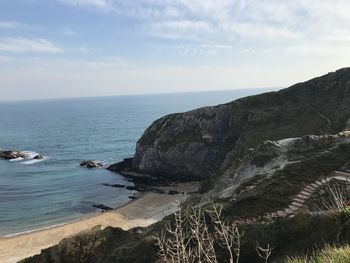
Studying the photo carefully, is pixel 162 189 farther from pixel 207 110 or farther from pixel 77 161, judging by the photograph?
pixel 77 161

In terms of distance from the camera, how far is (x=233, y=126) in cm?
7444

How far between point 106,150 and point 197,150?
43.0 m

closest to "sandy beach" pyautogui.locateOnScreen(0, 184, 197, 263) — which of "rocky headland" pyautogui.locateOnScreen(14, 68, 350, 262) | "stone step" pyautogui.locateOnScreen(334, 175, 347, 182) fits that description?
"rocky headland" pyautogui.locateOnScreen(14, 68, 350, 262)

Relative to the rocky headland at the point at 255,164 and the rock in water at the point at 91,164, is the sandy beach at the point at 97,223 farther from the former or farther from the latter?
the rock in water at the point at 91,164

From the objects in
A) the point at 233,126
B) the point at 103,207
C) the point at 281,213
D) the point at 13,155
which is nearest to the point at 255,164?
the point at 281,213

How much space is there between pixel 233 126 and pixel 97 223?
32.4m

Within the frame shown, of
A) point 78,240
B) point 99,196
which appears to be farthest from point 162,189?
point 78,240

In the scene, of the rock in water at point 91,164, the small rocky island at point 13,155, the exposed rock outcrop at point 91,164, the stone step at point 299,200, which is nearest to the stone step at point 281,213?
the stone step at point 299,200

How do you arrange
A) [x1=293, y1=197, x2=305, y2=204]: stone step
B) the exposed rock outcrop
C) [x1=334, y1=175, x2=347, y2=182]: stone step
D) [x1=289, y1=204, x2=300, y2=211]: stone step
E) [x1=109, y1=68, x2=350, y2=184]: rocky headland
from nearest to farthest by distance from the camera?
[x1=289, y1=204, x2=300, y2=211]: stone step → [x1=293, y1=197, x2=305, y2=204]: stone step → [x1=334, y1=175, x2=347, y2=182]: stone step → [x1=109, y1=68, x2=350, y2=184]: rocky headland → the exposed rock outcrop

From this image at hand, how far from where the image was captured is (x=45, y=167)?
283 feet

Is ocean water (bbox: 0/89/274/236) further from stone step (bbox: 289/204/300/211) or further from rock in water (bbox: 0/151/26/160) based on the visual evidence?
stone step (bbox: 289/204/300/211)

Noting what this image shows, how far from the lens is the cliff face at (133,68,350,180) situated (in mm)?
67188

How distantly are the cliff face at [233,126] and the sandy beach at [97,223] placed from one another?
42.0ft

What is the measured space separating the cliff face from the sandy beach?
1279cm
